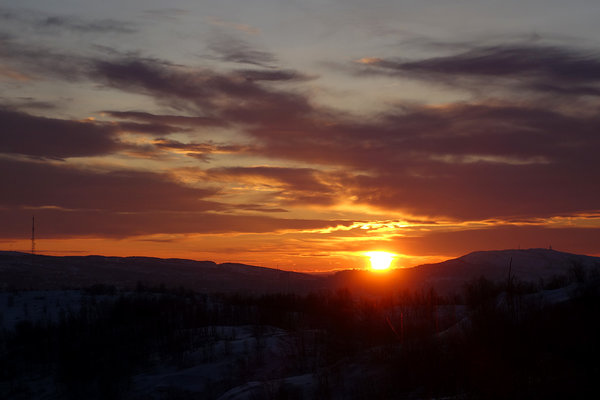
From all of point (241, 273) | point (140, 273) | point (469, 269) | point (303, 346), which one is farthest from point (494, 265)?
point (303, 346)

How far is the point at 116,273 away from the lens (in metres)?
102

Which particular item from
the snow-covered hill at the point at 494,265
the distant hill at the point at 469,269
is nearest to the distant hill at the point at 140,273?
the distant hill at the point at 469,269

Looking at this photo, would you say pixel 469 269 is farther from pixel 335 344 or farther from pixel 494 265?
pixel 335 344

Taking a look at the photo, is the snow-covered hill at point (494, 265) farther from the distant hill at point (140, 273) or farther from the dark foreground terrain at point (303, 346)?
the dark foreground terrain at point (303, 346)

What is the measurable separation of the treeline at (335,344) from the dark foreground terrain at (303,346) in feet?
0.13

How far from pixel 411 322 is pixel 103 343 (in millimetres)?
9222

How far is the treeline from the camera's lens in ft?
34.1

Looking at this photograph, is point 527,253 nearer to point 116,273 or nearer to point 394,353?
point 116,273

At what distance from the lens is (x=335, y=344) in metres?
15.5

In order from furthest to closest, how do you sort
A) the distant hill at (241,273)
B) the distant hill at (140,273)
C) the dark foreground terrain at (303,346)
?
the distant hill at (140,273) → the distant hill at (241,273) → the dark foreground terrain at (303,346)

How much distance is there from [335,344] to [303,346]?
947 millimetres

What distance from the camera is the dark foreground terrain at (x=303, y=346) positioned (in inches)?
414

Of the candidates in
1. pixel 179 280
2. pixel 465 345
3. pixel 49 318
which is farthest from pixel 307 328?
pixel 179 280

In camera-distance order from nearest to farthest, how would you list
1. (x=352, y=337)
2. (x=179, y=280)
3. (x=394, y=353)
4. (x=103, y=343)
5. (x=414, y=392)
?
(x=414, y=392)
(x=394, y=353)
(x=352, y=337)
(x=103, y=343)
(x=179, y=280)
